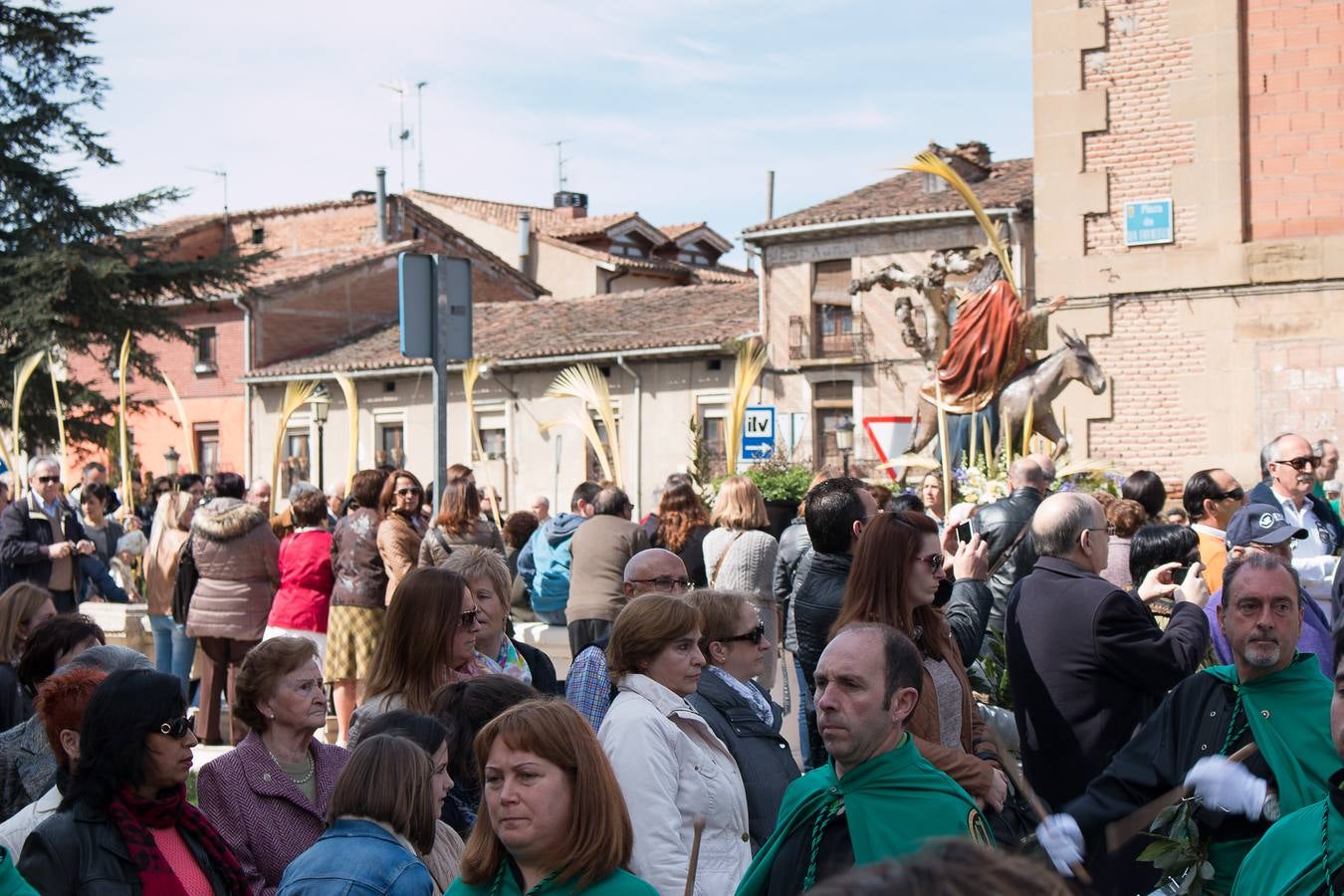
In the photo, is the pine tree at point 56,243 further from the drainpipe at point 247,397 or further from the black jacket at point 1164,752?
the black jacket at point 1164,752

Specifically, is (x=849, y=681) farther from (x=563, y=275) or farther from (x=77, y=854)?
(x=563, y=275)

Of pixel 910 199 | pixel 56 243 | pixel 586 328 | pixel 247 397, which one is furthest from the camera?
pixel 247 397

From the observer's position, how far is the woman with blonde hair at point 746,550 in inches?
346

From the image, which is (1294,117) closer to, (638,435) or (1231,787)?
(1231,787)

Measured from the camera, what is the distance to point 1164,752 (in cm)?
400

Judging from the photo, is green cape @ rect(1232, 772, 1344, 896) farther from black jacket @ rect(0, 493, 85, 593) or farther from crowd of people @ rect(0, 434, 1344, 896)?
black jacket @ rect(0, 493, 85, 593)

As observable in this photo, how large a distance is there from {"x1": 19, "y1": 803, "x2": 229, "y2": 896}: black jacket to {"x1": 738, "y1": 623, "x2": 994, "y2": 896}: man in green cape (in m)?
1.49

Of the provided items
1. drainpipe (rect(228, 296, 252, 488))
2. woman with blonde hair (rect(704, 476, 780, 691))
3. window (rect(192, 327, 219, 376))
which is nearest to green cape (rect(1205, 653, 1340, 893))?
woman with blonde hair (rect(704, 476, 780, 691))

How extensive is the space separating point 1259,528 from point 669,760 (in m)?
2.92

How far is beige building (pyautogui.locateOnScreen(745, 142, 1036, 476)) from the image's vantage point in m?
34.8

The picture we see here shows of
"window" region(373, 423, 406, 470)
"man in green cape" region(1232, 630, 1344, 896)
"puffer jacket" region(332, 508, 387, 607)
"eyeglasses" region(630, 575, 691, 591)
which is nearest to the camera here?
"man in green cape" region(1232, 630, 1344, 896)

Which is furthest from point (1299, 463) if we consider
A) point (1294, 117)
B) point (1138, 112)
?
point (1138, 112)

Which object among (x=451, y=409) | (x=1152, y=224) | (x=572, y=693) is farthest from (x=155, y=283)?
(x=572, y=693)

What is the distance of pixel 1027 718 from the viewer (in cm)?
555
